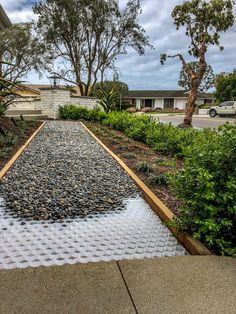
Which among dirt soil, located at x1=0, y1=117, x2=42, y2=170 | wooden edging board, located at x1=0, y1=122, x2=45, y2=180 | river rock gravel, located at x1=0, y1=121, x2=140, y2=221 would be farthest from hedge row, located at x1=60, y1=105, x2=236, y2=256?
dirt soil, located at x1=0, y1=117, x2=42, y2=170

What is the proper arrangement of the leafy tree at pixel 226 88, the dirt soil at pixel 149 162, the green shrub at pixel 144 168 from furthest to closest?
the leafy tree at pixel 226 88 → the green shrub at pixel 144 168 → the dirt soil at pixel 149 162

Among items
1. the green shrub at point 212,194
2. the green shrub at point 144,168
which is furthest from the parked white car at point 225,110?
the green shrub at point 212,194

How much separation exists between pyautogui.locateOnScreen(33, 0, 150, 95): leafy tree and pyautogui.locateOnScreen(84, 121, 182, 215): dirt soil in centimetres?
1207

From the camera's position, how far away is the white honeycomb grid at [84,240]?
228 centimetres

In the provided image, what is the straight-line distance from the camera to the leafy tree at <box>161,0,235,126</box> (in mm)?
12430

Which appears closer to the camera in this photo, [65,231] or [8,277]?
[8,277]

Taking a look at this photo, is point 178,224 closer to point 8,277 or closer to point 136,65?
point 8,277

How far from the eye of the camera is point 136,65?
22391 mm

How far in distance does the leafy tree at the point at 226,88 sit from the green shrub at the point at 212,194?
32531 millimetres

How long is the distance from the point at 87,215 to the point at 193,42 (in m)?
12.2

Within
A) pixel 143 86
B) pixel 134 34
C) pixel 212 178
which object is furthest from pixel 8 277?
pixel 143 86

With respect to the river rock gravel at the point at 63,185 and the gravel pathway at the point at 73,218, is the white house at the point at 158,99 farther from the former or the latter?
the gravel pathway at the point at 73,218

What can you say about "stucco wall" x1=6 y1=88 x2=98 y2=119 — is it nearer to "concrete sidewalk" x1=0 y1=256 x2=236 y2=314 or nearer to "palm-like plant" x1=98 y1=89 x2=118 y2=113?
"palm-like plant" x1=98 y1=89 x2=118 y2=113

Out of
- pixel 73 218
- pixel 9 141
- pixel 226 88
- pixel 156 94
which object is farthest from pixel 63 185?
pixel 156 94
